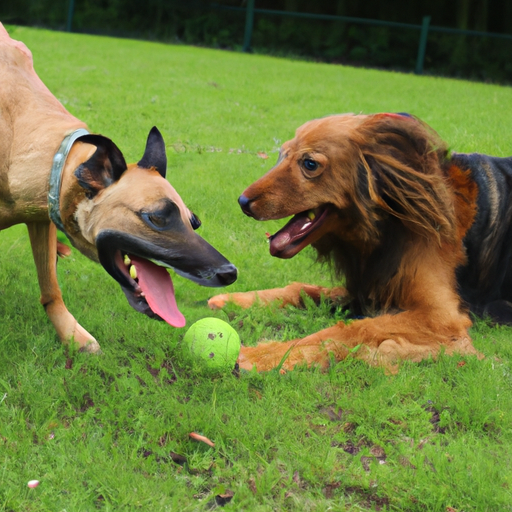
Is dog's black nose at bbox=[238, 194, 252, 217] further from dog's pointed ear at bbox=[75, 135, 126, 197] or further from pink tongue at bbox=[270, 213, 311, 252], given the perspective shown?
dog's pointed ear at bbox=[75, 135, 126, 197]

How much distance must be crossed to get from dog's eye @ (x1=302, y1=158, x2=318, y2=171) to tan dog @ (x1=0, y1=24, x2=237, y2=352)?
120 centimetres

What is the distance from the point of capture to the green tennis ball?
3.76 meters

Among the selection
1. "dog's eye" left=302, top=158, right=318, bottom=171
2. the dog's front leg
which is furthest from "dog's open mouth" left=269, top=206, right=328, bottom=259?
the dog's front leg

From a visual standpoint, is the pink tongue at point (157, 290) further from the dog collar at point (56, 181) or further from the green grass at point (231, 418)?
the green grass at point (231, 418)

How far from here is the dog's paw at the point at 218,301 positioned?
4969 mm

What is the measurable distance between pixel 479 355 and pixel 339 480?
1602 millimetres

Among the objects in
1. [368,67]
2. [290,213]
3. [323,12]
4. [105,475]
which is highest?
[323,12]

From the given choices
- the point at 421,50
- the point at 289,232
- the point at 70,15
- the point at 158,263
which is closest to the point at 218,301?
the point at 289,232

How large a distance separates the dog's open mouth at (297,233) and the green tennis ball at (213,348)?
65cm

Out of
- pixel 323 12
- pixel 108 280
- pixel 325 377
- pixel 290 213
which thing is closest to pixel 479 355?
Answer: pixel 325 377

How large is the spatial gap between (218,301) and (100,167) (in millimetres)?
2274

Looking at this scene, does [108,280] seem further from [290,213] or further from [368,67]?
[368,67]

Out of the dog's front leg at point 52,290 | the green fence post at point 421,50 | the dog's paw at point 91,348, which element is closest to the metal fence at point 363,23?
the green fence post at point 421,50

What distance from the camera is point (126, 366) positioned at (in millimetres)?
3840
